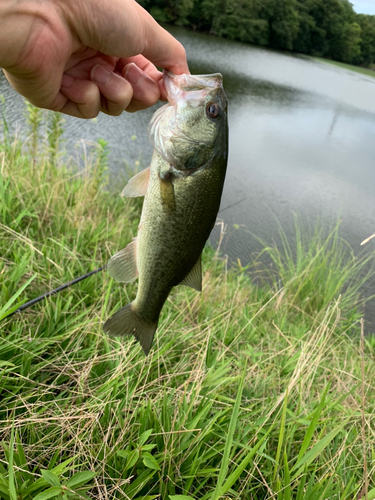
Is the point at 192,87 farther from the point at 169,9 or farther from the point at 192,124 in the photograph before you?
the point at 169,9

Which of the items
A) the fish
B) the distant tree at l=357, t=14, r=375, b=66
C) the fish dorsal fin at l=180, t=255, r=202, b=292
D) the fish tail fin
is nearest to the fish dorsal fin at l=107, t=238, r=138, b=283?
the fish

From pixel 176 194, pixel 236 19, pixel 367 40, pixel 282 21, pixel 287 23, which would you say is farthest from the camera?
pixel 367 40

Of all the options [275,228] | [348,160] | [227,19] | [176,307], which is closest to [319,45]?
[227,19]

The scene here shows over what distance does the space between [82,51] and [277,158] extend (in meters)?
10.5

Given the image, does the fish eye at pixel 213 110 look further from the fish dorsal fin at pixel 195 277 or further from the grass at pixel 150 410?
the grass at pixel 150 410

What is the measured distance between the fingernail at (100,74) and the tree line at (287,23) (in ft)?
96.1

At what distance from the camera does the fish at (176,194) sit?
1.56m

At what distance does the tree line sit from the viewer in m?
35.4

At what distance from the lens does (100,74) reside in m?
1.98

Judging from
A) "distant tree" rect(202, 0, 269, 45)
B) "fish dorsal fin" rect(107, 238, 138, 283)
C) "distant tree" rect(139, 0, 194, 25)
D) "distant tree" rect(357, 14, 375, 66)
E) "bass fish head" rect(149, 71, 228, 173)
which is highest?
"distant tree" rect(357, 14, 375, 66)

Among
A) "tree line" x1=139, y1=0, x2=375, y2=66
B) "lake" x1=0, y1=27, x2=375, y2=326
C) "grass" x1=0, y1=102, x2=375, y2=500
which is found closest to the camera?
"grass" x1=0, y1=102, x2=375, y2=500

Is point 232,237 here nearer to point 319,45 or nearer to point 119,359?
point 119,359

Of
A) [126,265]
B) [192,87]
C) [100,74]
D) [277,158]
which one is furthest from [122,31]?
[277,158]

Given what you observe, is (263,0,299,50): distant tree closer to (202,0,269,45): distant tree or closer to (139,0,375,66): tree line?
(139,0,375,66): tree line
